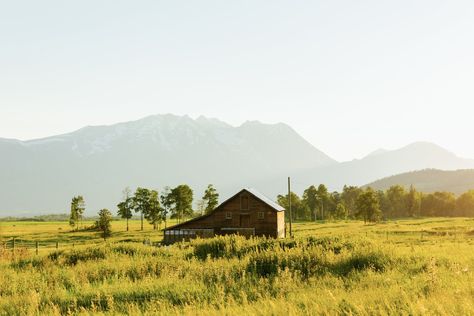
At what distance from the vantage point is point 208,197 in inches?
3962

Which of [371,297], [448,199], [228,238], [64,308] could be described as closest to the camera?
[371,297]

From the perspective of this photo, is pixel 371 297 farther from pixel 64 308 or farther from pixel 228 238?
pixel 228 238

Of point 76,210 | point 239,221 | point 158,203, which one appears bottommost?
point 239,221

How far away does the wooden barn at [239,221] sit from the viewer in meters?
59.2

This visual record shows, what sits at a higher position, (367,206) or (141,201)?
(141,201)

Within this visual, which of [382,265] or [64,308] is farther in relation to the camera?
[382,265]

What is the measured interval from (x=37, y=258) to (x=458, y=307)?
60.2 ft

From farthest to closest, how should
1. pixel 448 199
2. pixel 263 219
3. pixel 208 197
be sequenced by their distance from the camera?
pixel 448 199 → pixel 208 197 → pixel 263 219

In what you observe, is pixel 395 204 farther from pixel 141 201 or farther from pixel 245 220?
pixel 245 220

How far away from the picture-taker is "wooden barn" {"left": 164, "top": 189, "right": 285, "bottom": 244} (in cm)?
5925

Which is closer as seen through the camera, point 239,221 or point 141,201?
point 239,221

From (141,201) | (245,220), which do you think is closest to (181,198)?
(141,201)

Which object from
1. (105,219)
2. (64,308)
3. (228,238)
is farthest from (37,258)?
(105,219)

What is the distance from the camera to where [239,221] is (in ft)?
198
